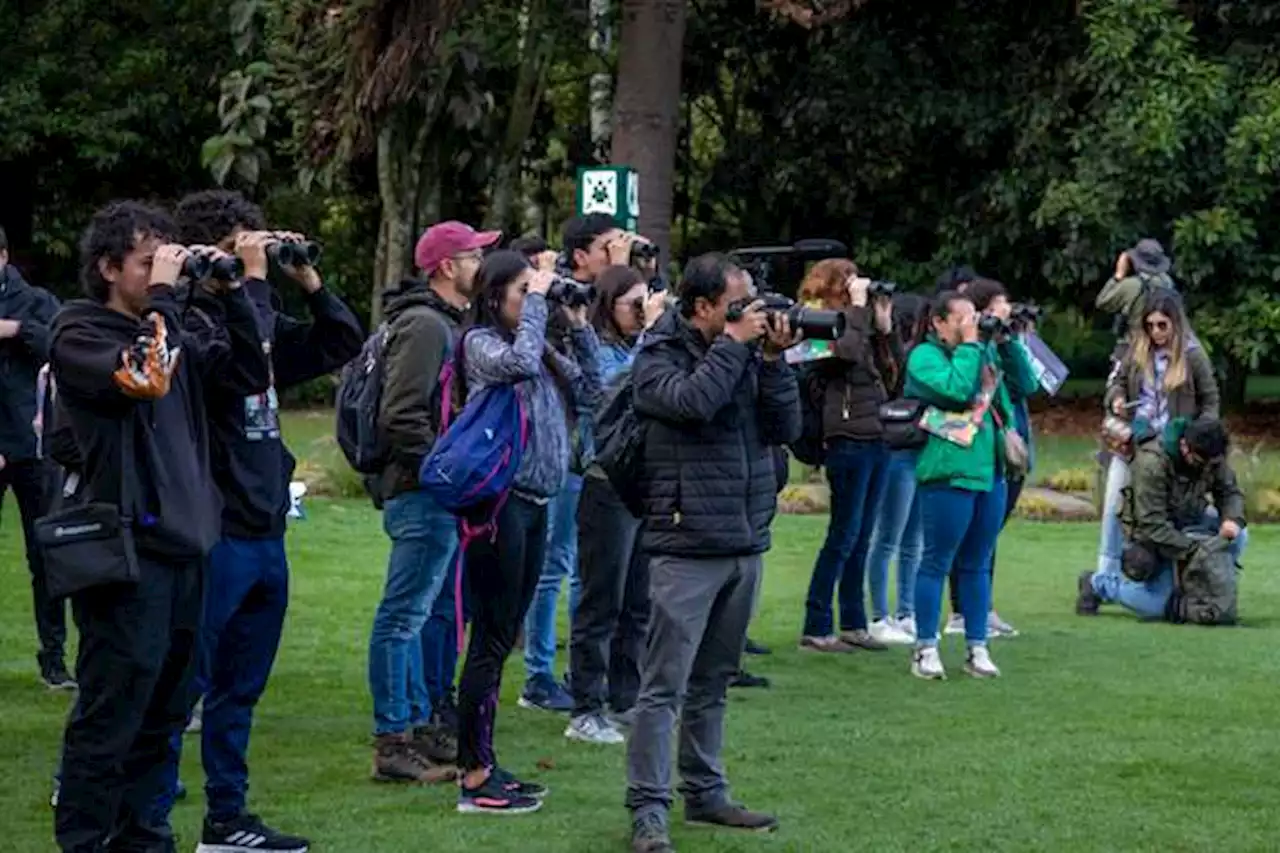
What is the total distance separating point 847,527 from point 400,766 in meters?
3.89

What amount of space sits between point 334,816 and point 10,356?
10.5ft

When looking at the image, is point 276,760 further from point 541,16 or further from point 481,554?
point 541,16

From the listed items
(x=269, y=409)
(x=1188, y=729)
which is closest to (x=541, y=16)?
(x=1188, y=729)

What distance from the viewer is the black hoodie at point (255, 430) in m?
7.16

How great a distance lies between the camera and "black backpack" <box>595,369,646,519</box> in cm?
783

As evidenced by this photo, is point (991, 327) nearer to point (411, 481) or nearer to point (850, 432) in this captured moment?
point (850, 432)

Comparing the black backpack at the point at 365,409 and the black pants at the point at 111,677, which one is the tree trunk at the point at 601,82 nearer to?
the black backpack at the point at 365,409

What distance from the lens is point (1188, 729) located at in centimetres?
1001

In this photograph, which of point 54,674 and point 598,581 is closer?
point 598,581

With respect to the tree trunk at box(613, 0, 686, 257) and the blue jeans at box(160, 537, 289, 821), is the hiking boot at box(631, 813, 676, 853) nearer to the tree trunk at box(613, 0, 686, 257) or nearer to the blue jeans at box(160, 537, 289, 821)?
the blue jeans at box(160, 537, 289, 821)

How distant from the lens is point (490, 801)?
8219 mm

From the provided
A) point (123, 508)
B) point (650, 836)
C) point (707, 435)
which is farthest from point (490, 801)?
point (123, 508)

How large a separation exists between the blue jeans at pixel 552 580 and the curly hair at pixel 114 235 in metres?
3.76

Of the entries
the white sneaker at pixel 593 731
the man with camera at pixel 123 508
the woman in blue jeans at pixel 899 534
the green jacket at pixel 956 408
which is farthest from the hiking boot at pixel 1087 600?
the man with camera at pixel 123 508
